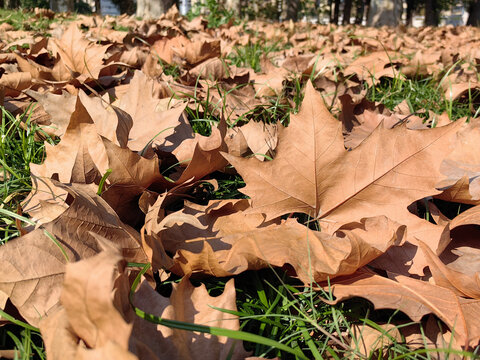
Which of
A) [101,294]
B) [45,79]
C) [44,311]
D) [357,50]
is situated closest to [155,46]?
[45,79]

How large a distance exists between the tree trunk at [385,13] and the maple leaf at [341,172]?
1260cm

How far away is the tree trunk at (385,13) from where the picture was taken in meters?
12.1

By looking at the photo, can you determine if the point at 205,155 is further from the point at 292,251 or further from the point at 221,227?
the point at 292,251

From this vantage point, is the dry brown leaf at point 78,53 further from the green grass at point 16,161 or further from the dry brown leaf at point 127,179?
the dry brown leaf at point 127,179

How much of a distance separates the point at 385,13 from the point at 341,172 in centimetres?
1289

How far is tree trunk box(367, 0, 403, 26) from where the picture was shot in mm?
12117

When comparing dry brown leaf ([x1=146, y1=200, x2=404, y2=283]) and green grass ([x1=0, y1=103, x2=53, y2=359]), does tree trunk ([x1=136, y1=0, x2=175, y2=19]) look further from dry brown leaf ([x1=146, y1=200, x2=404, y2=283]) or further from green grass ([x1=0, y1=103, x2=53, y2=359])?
dry brown leaf ([x1=146, y1=200, x2=404, y2=283])

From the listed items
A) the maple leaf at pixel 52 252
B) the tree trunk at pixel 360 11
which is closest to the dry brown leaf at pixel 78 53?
the maple leaf at pixel 52 252

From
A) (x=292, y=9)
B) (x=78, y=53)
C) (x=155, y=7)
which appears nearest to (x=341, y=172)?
(x=78, y=53)

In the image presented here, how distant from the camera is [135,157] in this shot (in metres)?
0.98

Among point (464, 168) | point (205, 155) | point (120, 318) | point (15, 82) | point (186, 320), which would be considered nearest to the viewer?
point (120, 318)

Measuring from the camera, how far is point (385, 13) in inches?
479

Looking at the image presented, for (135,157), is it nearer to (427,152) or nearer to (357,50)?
(427,152)

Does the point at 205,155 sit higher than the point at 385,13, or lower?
lower
